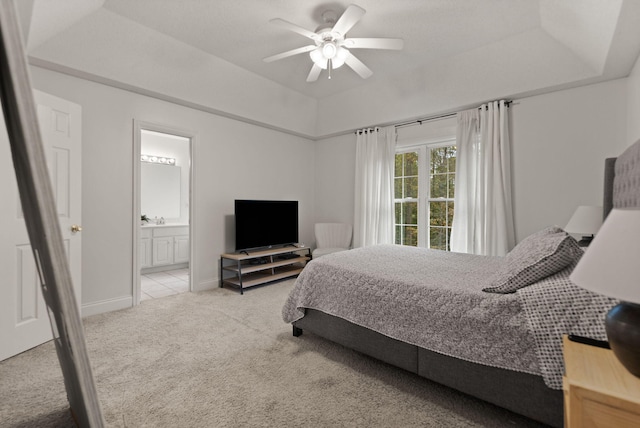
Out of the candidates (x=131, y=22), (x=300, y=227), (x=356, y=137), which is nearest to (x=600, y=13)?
(x=356, y=137)

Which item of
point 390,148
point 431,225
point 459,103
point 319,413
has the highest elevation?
point 459,103

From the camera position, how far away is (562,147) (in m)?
3.26

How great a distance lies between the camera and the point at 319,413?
165 centimetres

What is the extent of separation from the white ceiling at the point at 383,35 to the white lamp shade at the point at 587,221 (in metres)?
1.32

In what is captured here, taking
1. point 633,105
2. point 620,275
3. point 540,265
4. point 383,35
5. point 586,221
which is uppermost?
point 383,35

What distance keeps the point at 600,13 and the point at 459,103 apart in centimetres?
163

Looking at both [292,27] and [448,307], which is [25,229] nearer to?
[292,27]

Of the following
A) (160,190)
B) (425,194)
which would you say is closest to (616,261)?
(425,194)

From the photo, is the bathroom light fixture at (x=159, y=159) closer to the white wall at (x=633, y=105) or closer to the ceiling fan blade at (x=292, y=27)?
the ceiling fan blade at (x=292, y=27)

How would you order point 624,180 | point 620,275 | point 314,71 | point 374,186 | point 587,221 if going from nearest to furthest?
point 620,275, point 624,180, point 587,221, point 314,71, point 374,186

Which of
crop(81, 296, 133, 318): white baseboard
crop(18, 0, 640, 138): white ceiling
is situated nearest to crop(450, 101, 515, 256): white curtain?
crop(18, 0, 640, 138): white ceiling

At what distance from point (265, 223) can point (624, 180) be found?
380cm

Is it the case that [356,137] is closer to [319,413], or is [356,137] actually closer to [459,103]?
[459,103]

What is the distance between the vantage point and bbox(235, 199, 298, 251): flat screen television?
4.20 m
